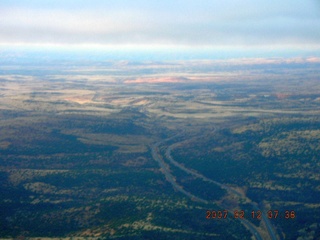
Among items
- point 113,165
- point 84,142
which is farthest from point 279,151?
point 84,142

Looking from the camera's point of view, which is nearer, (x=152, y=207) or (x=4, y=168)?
(x=152, y=207)

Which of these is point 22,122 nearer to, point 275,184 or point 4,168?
point 4,168

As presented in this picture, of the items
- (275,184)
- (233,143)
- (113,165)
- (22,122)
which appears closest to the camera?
(275,184)

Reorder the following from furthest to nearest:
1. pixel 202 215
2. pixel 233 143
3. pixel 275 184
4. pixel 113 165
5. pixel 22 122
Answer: pixel 22 122 → pixel 233 143 → pixel 113 165 → pixel 275 184 → pixel 202 215

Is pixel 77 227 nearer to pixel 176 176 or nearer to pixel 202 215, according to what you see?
pixel 202 215

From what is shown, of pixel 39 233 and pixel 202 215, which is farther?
pixel 202 215

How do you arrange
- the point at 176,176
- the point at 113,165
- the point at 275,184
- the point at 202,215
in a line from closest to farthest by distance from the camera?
the point at 202,215
the point at 275,184
the point at 176,176
the point at 113,165

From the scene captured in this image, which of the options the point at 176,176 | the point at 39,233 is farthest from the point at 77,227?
the point at 176,176

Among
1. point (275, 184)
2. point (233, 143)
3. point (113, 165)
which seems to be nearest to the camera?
point (275, 184)
